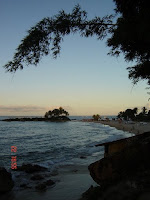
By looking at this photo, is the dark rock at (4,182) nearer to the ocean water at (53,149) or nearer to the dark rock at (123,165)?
the dark rock at (123,165)

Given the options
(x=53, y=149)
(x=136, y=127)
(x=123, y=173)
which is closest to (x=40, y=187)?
(x=123, y=173)

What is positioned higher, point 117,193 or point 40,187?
point 117,193

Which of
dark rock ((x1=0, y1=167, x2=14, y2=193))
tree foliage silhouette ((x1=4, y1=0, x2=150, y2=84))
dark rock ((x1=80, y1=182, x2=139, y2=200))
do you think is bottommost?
dark rock ((x1=0, y1=167, x2=14, y2=193))

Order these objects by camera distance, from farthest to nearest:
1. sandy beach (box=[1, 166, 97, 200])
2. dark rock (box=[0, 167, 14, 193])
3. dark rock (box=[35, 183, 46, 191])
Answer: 1. dark rock (box=[35, 183, 46, 191])
2. dark rock (box=[0, 167, 14, 193])
3. sandy beach (box=[1, 166, 97, 200])

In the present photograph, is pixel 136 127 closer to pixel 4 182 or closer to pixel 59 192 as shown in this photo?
pixel 59 192

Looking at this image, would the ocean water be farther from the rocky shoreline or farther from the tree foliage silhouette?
the tree foliage silhouette

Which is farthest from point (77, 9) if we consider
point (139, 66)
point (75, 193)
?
point (75, 193)

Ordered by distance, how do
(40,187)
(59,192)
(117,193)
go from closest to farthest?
(117,193) → (59,192) → (40,187)

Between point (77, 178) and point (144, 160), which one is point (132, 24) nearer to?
point (144, 160)

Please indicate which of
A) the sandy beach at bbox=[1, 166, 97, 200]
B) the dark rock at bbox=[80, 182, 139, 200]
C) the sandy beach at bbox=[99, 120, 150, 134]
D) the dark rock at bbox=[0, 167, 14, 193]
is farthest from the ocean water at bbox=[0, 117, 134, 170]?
the dark rock at bbox=[80, 182, 139, 200]

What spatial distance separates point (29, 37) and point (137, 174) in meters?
5.06

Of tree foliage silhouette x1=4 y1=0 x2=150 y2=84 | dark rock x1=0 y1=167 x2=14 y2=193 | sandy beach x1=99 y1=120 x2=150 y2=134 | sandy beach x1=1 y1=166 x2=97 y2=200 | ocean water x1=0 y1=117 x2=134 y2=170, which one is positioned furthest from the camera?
sandy beach x1=99 y1=120 x2=150 y2=134

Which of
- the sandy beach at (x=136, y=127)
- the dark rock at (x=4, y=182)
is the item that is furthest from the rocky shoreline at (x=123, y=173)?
the sandy beach at (x=136, y=127)

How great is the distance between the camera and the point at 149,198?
13.0 ft
